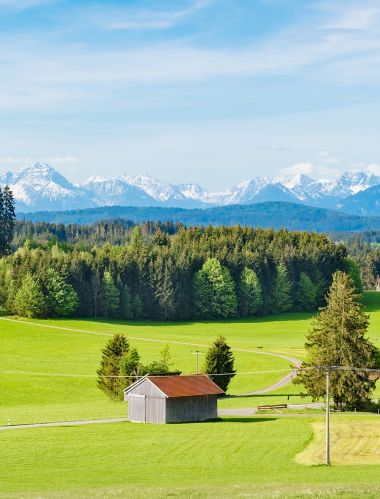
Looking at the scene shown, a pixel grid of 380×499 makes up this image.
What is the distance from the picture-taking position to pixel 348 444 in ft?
197

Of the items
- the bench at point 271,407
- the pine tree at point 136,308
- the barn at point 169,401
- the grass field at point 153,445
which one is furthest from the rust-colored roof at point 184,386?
the pine tree at point 136,308

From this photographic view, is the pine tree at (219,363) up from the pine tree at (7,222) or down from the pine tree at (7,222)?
down

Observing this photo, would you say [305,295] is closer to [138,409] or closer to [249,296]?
[249,296]

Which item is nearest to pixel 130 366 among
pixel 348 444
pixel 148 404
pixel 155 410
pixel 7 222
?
pixel 148 404

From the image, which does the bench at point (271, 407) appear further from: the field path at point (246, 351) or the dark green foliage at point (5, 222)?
the dark green foliage at point (5, 222)

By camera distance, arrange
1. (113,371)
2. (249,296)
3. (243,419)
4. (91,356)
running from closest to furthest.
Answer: (243,419), (113,371), (91,356), (249,296)

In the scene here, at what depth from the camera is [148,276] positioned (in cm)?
17200

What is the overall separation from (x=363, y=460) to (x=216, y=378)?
3893 cm

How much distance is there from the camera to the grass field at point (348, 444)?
180ft

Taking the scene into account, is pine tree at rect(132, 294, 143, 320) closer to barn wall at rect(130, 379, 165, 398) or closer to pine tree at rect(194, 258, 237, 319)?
pine tree at rect(194, 258, 237, 319)

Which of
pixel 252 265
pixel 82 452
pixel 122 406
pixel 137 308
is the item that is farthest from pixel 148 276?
pixel 82 452

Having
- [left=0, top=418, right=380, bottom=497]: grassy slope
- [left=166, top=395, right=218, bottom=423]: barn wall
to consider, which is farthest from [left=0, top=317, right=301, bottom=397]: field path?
[left=0, top=418, right=380, bottom=497]: grassy slope

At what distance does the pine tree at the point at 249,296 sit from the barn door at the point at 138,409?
101 meters

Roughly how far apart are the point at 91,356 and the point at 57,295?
36668 mm
